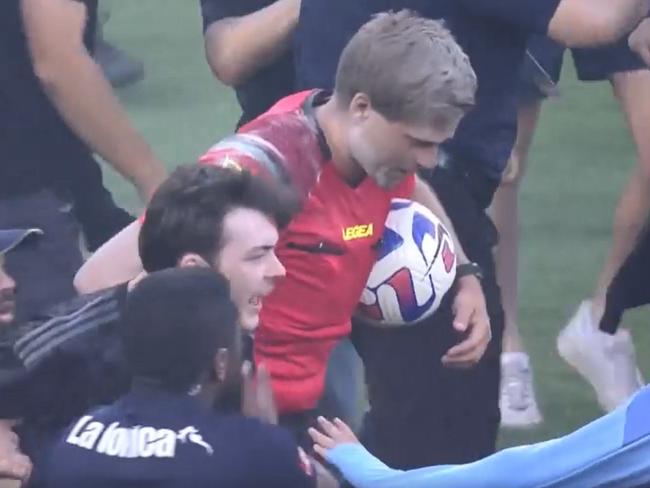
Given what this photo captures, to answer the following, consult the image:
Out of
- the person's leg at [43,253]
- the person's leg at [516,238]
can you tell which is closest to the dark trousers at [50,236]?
the person's leg at [43,253]

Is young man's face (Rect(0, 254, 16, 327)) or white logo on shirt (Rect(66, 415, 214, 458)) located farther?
young man's face (Rect(0, 254, 16, 327))

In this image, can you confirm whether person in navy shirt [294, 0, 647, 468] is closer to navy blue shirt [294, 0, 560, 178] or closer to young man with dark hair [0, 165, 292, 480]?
navy blue shirt [294, 0, 560, 178]

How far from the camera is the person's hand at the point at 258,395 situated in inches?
125

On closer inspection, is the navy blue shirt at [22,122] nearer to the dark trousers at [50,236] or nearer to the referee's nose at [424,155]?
the dark trousers at [50,236]

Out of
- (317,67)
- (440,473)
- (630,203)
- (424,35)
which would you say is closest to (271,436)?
(440,473)

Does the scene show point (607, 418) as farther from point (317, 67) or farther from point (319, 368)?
point (317, 67)

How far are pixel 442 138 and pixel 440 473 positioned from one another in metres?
0.94

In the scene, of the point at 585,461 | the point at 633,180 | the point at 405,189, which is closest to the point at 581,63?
the point at 633,180

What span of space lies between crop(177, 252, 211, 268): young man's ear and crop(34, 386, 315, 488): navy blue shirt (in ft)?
1.00

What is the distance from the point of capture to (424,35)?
3.47 m

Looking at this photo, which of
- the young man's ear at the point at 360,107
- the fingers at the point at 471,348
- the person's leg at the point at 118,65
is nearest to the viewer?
the young man's ear at the point at 360,107

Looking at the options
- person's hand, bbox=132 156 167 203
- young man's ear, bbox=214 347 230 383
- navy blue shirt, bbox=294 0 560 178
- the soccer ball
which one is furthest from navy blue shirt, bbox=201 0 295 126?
young man's ear, bbox=214 347 230 383

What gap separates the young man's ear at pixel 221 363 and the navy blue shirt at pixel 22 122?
→ 125 centimetres

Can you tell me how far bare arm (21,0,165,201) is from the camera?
3.95m
